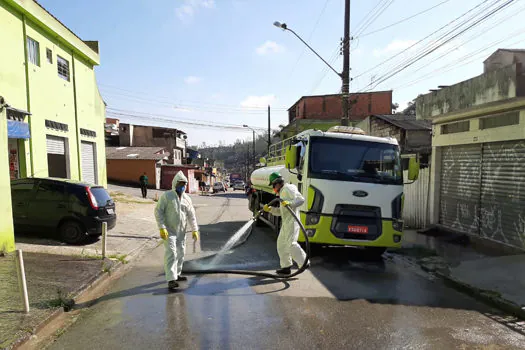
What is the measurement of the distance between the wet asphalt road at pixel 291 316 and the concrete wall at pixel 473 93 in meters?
4.41

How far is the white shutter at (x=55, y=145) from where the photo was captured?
11.8m

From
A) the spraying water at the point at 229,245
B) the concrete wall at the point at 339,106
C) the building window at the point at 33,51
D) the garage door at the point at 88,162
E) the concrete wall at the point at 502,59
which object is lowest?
the spraying water at the point at 229,245

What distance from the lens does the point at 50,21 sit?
38.2 feet

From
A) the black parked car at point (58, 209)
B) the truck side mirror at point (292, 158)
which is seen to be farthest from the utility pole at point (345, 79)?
the black parked car at point (58, 209)

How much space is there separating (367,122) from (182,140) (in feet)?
131

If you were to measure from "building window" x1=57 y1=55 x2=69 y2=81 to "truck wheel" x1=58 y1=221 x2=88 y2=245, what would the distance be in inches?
294

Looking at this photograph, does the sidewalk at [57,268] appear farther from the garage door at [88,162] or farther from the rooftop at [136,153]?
the rooftop at [136,153]

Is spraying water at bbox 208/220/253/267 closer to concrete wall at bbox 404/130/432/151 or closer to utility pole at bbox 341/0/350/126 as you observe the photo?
utility pole at bbox 341/0/350/126

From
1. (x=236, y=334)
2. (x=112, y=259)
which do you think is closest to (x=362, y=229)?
(x=236, y=334)

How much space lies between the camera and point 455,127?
981cm

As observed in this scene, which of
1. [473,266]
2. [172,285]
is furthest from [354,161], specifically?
[172,285]

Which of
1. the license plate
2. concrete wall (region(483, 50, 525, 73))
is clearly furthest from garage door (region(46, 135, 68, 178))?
concrete wall (region(483, 50, 525, 73))

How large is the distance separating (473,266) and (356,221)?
2534mm

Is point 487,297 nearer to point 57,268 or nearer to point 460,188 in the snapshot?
point 460,188
